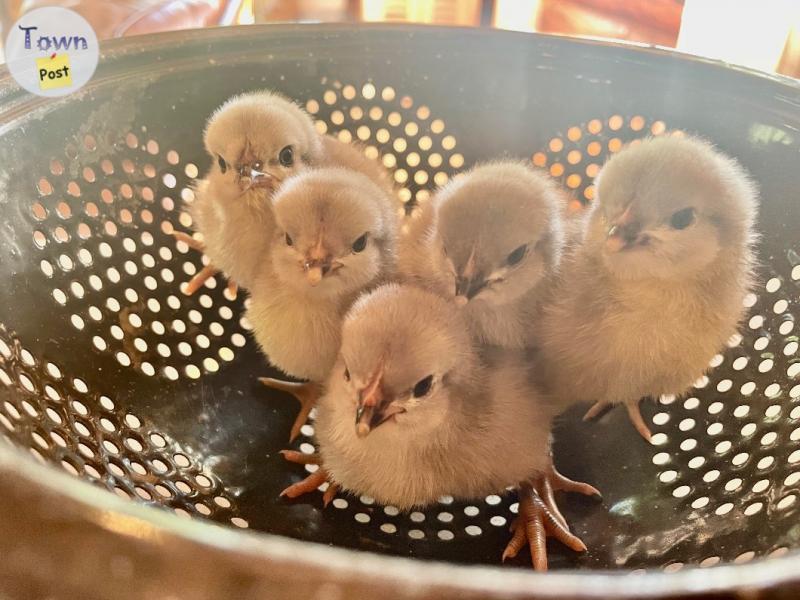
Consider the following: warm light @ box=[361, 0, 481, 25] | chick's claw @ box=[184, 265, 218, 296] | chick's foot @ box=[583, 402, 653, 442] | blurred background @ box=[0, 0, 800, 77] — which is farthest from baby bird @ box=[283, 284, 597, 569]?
warm light @ box=[361, 0, 481, 25]

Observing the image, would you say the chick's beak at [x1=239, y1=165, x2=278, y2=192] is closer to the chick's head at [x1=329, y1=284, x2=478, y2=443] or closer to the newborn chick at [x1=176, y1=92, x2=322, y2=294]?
the newborn chick at [x1=176, y1=92, x2=322, y2=294]

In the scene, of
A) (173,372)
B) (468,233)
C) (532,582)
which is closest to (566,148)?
(468,233)

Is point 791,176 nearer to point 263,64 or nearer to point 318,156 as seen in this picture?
Answer: point 318,156

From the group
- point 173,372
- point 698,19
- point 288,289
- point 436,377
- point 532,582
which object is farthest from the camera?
point 698,19

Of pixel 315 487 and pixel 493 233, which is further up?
pixel 493 233

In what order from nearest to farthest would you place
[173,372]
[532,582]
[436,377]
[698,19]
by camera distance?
[532,582] < [436,377] < [173,372] < [698,19]

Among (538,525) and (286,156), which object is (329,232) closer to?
(286,156)

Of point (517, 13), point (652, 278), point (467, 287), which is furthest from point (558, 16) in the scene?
point (467, 287)
